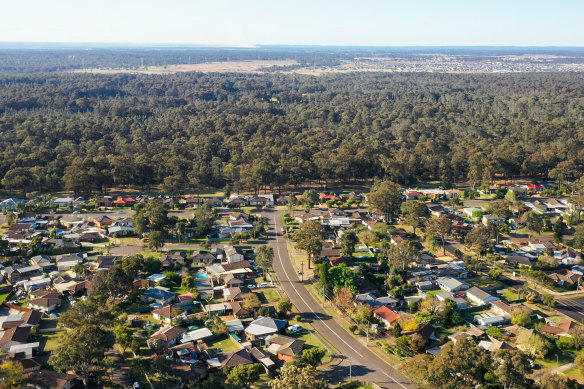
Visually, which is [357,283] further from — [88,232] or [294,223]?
[88,232]

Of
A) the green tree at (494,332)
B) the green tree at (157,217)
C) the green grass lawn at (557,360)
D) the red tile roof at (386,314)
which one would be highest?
the green tree at (157,217)

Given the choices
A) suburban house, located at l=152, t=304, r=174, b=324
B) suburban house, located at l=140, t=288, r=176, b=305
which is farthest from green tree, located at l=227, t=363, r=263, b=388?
suburban house, located at l=140, t=288, r=176, b=305

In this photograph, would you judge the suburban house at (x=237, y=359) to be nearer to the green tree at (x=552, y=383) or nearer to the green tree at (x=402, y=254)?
the green tree at (x=552, y=383)

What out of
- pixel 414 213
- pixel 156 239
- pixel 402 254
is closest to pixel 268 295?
pixel 402 254

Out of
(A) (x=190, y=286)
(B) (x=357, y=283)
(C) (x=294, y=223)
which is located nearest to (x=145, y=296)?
(A) (x=190, y=286)

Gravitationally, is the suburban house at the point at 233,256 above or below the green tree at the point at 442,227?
below

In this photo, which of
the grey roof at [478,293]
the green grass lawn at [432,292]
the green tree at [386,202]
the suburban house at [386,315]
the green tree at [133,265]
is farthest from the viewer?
the green tree at [386,202]

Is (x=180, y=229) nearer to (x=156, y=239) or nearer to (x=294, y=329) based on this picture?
(x=156, y=239)

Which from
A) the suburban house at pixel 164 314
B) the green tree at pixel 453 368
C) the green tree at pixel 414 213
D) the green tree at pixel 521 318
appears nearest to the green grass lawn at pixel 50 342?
the suburban house at pixel 164 314
